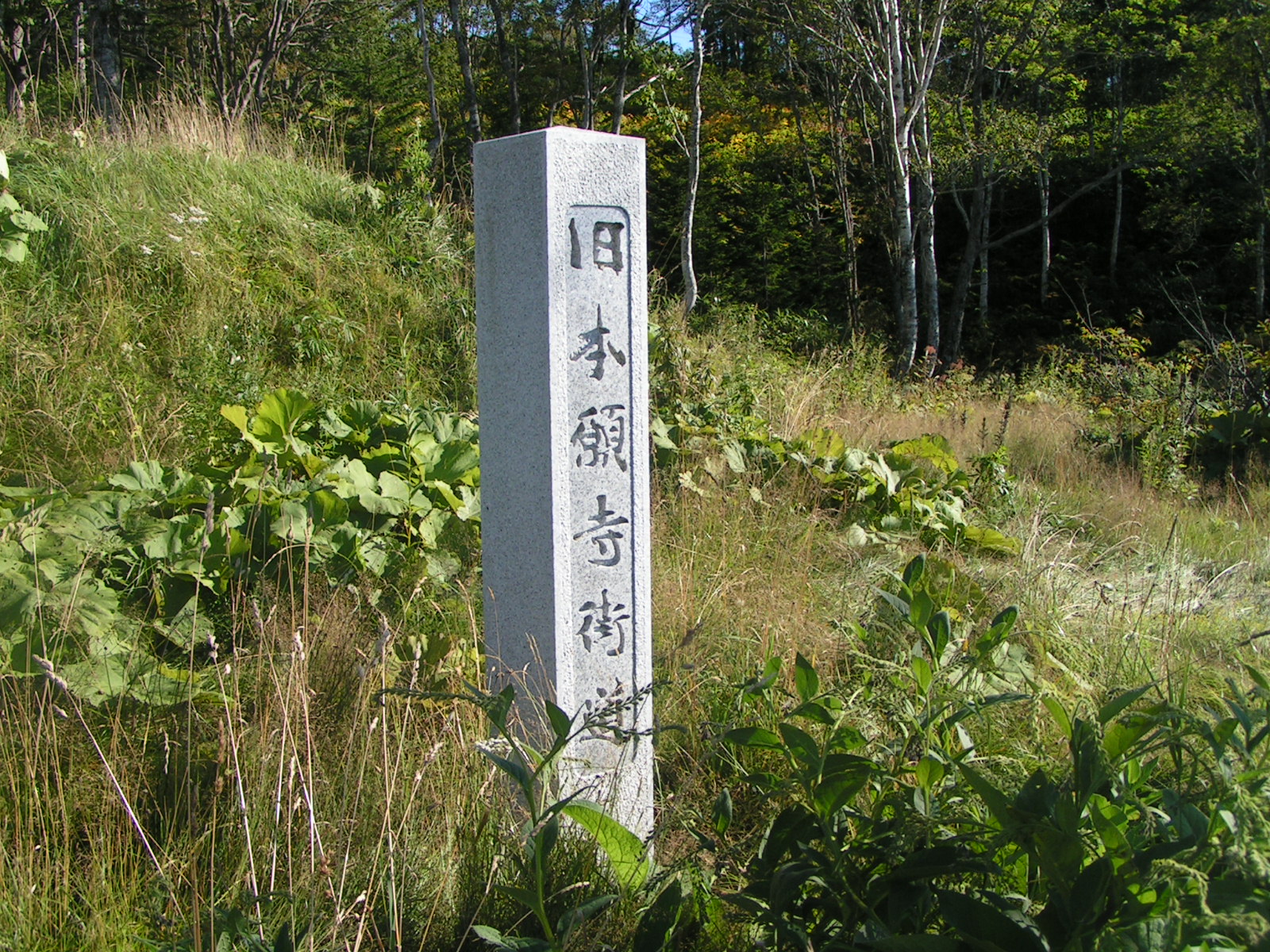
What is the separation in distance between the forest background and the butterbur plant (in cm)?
1010

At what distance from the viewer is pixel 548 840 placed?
1448 mm

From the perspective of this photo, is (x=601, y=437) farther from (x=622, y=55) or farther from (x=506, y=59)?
(x=506, y=59)

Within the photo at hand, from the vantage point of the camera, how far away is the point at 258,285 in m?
5.38

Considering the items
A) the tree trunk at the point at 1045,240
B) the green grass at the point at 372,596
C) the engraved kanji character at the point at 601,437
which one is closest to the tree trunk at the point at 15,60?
the green grass at the point at 372,596

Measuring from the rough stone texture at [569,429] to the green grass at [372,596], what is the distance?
190 mm

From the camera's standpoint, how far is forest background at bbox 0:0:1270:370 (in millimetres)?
13102

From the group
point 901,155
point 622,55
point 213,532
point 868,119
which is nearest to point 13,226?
point 213,532

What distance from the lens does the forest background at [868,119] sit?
43.0 ft

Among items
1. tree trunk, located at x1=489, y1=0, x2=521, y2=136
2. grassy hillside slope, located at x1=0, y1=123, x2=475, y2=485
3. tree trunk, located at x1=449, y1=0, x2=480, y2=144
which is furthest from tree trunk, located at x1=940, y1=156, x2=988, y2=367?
grassy hillside slope, located at x1=0, y1=123, x2=475, y2=485

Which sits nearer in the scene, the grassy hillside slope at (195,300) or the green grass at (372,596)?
the green grass at (372,596)

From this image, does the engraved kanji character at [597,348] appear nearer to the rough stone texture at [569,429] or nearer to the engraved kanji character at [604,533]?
the rough stone texture at [569,429]

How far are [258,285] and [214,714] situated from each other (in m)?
3.58

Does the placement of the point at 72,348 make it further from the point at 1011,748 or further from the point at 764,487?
the point at 1011,748

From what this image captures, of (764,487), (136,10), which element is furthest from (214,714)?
(136,10)
